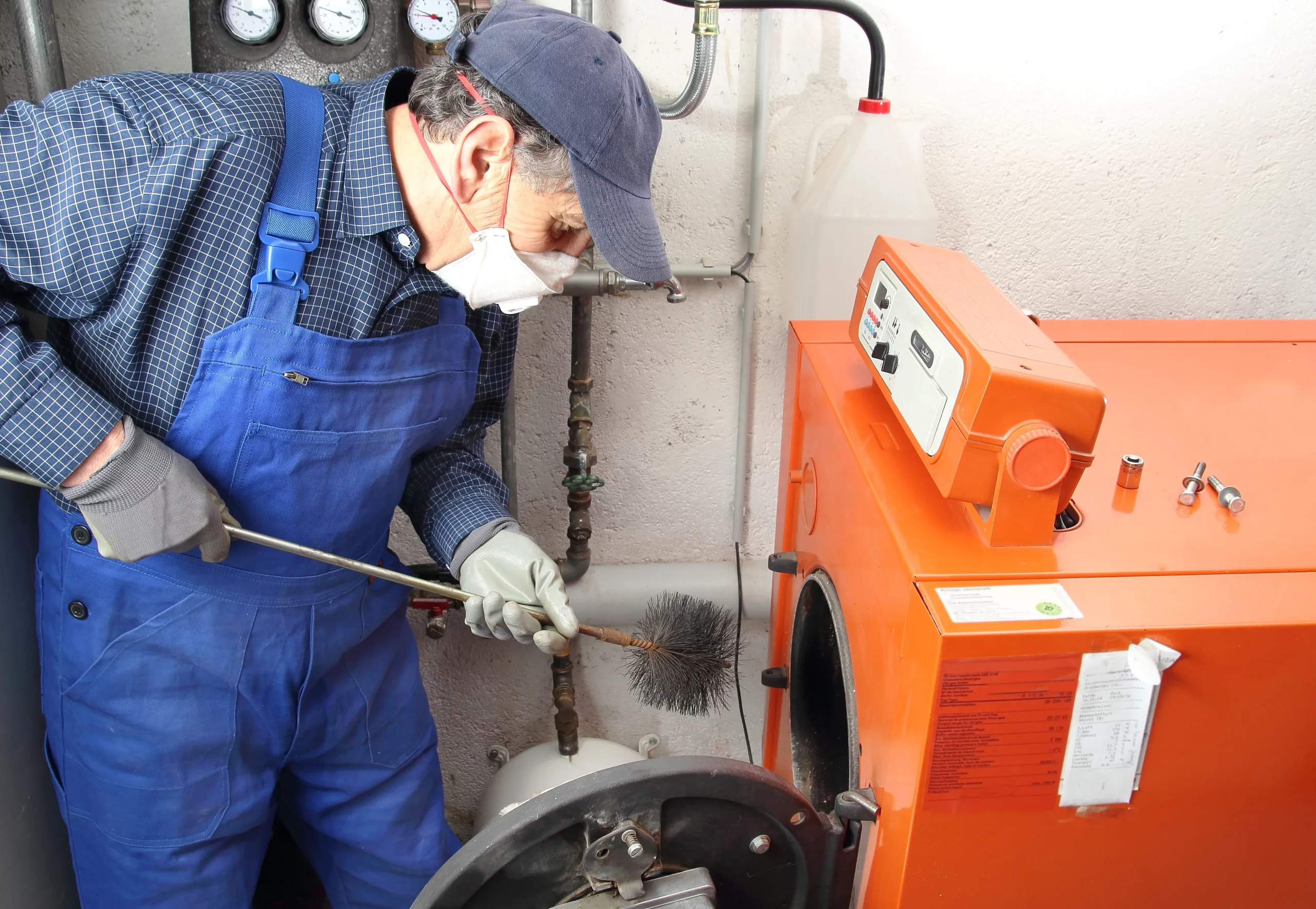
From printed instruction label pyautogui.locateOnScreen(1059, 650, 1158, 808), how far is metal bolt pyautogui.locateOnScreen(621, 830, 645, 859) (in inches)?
12.8

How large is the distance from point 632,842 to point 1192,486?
575 millimetres

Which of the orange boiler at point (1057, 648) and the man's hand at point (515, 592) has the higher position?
the orange boiler at point (1057, 648)

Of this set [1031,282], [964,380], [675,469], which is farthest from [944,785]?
[1031,282]

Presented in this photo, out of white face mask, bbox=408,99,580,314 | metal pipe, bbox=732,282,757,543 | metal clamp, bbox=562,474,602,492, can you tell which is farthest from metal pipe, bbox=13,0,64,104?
metal pipe, bbox=732,282,757,543

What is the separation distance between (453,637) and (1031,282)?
1129mm

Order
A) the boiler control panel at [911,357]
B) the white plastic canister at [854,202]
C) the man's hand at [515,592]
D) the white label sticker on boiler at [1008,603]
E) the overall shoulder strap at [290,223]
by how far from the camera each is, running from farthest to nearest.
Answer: the white plastic canister at [854,202]
the man's hand at [515,592]
the overall shoulder strap at [290,223]
the boiler control panel at [911,357]
the white label sticker on boiler at [1008,603]

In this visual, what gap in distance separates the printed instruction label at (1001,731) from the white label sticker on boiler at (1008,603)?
0.09 feet

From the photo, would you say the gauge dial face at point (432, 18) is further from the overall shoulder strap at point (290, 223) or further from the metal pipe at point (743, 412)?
the metal pipe at point (743, 412)

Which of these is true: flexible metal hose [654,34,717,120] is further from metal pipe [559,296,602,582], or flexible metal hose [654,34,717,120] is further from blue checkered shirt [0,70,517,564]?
blue checkered shirt [0,70,517,564]

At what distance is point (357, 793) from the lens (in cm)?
122

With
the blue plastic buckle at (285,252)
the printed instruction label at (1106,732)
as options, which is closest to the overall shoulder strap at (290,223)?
the blue plastic buckle at (285,252)

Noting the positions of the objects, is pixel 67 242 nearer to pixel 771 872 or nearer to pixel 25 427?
pixel 25 427

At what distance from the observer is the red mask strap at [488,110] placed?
93cm

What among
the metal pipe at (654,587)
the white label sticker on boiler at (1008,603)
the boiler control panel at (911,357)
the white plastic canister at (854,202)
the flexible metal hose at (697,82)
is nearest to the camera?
the white label sticker on boiler at (1008,603)
